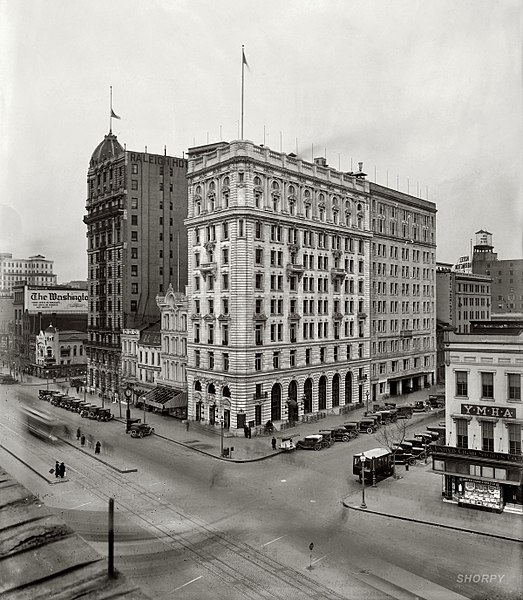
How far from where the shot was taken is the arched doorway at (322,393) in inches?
2361

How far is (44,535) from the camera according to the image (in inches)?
1005

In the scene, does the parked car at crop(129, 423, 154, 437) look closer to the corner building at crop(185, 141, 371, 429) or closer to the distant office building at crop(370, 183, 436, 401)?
the corner building at crop(185, 141, 371, 429)

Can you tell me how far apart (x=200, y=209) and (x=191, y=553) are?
3724 cm

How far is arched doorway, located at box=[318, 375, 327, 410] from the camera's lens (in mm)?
59969

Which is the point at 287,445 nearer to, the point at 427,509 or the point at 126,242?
the point at 427,509

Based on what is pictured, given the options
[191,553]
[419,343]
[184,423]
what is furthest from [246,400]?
[419,343]

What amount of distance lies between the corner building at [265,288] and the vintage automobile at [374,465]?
16.5m

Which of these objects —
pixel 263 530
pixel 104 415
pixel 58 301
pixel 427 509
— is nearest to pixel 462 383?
pixel 427 509

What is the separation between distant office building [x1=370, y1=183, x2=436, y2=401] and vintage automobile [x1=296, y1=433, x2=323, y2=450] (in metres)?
24.6

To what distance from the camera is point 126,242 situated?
246 ft

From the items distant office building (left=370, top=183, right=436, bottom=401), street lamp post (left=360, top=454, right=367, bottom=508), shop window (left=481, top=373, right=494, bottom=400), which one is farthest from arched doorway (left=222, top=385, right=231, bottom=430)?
shop window (left=481, top=373, right=494, bottom=400)

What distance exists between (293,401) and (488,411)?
2613 centimetres

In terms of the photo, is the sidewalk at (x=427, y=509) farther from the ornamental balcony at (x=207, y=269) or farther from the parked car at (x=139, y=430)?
the ornamental balcony at (x=207, y=269)

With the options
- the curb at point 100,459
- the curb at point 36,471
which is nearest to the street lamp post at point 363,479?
the curb at point 100,459
